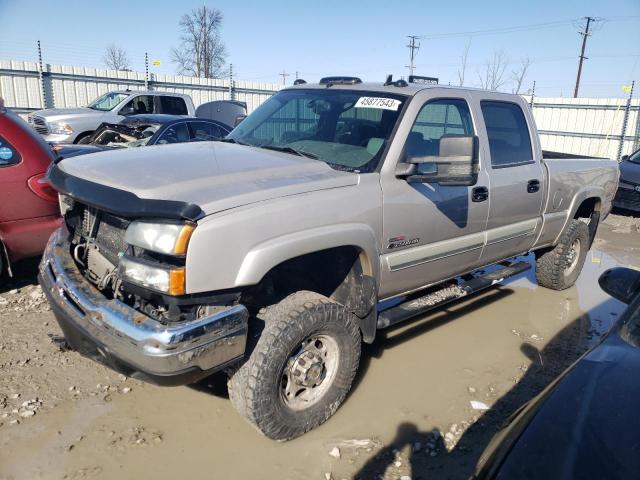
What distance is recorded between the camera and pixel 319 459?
284 cm

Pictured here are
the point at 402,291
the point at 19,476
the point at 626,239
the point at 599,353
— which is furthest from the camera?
the point at 626,239

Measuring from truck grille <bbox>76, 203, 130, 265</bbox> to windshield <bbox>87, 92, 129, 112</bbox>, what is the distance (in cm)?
1170

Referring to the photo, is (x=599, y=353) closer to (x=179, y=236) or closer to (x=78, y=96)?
(x=179, y=236)

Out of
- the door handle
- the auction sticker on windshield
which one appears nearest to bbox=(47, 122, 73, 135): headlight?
the auction sticker on windshield

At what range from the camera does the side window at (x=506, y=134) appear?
13.8 feet

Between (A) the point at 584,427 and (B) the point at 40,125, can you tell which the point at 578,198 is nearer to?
(A) the point at 584,427

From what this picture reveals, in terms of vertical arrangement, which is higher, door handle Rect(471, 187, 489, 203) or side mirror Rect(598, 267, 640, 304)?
door handle Rect(471, 187, 489, 203)

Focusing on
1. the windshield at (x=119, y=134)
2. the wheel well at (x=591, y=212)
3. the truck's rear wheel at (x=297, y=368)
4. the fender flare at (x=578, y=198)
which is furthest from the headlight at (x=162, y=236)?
the windshield at (x=119, y=134)

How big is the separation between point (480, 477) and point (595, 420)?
1.45 feet

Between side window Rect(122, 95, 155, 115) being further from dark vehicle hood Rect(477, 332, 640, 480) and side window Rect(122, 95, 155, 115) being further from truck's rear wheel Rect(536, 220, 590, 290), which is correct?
dark vehicle hood Rect(477, 332, 640, 480)

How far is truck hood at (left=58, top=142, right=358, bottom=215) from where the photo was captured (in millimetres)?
2523

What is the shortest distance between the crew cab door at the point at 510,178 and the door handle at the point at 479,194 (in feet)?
0.27

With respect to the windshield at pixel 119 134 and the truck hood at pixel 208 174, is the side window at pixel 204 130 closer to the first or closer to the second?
the windshield at pixel 119 134

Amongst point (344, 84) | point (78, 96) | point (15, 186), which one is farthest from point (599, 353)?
point (78, 96)
